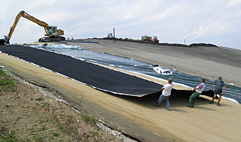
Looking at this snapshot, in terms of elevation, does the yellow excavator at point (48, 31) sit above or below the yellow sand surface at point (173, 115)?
above

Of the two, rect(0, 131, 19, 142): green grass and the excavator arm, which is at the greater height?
the excavator arm

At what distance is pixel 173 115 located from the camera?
6.83 meters

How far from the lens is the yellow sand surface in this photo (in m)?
5.57

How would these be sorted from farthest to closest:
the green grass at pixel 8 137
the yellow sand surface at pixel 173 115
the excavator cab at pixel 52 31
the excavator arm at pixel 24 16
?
the excavator cab at pixel 52 31 < the excavator arm at pixel 24 16 < the yellow sand surface at pixel 173 115 < the green grass at pixel 8 137

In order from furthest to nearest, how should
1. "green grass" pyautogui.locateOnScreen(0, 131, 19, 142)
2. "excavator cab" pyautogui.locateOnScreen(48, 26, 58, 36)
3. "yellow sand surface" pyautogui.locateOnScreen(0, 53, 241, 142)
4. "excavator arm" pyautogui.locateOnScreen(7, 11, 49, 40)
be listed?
"excavator cab" pyautogui.locateOnScreen(48, 26, 58, 36) → "excavator arm" pyautogui.locateOnScreen(7, 11, 49, 40) → "yellow sand surface" pyautogui.locateOnScreen(0, 53, 241, 142) → "green grass" pyautogui.locateOnScreen(0, 131, 19, 142)

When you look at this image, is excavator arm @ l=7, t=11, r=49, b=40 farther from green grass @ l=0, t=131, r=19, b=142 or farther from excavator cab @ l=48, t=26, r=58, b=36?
green grass @ l=0, t=131, r=19, b=142

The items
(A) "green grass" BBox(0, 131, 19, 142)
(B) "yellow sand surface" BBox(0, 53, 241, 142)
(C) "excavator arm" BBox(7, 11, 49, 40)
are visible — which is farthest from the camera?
(C) "excavator arm" BBox(7, 11, 49, 40)

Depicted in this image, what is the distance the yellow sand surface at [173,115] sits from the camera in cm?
557

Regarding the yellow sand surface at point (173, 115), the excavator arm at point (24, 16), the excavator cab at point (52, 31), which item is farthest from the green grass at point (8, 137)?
the excavator cab at point (52, 31)

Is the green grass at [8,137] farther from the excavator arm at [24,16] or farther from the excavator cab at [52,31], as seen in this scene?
the excavator cab at [52,31]

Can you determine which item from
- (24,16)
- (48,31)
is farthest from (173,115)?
(48,31)

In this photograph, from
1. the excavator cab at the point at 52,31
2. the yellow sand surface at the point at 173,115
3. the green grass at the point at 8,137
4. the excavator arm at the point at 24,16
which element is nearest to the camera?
the green grass at the point at 8,137

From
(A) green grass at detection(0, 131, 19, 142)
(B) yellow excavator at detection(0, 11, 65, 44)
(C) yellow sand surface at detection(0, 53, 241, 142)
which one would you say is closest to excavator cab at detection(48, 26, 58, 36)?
(B) yellow excavator at detection(0, 11, 65, 44)

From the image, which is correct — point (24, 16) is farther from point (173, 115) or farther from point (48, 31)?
point (173, 115)
